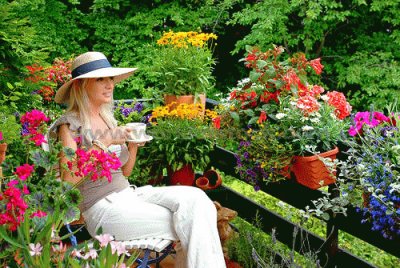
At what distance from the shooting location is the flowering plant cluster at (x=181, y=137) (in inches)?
135

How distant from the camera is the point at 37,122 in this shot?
1.98m

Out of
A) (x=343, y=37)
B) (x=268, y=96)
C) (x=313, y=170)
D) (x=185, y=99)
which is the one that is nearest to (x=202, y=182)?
(x=185, y=99)

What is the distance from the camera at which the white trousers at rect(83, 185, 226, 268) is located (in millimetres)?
2473

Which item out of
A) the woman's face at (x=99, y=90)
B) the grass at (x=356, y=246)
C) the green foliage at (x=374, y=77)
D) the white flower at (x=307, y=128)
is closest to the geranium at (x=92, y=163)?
the woman's face at (x=99, y=90)

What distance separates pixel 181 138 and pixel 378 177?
1357mm

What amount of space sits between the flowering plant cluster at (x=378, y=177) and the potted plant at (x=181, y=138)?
1031 mm

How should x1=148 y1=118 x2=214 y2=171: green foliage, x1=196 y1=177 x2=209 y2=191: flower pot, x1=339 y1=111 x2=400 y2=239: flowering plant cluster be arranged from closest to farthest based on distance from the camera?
x1=339 y1=111 x2=400 y2=239: flowering plant cluster, x1=148 y1=118 x2=214 y2=171: green foliage, x1=196 y1=177 x2=209 y2=191: flower pot

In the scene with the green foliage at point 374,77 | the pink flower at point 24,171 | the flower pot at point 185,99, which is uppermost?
the pink flower at point 24,171

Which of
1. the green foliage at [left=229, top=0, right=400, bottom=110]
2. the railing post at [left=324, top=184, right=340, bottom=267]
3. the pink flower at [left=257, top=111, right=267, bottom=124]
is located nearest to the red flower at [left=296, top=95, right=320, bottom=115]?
the pink flower at [left=257, top=111, right=267, bottom=124]

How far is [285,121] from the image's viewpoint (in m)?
2.89

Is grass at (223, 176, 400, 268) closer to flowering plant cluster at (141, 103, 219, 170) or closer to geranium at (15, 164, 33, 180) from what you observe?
flowering plant cluster at (141, 103, 219, 170)

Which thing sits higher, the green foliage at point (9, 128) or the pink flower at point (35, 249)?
the green foliage at point (9, 128)

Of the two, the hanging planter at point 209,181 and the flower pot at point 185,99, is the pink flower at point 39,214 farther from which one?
the hanging planter at point 209,181

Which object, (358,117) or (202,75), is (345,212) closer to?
(358,117)
